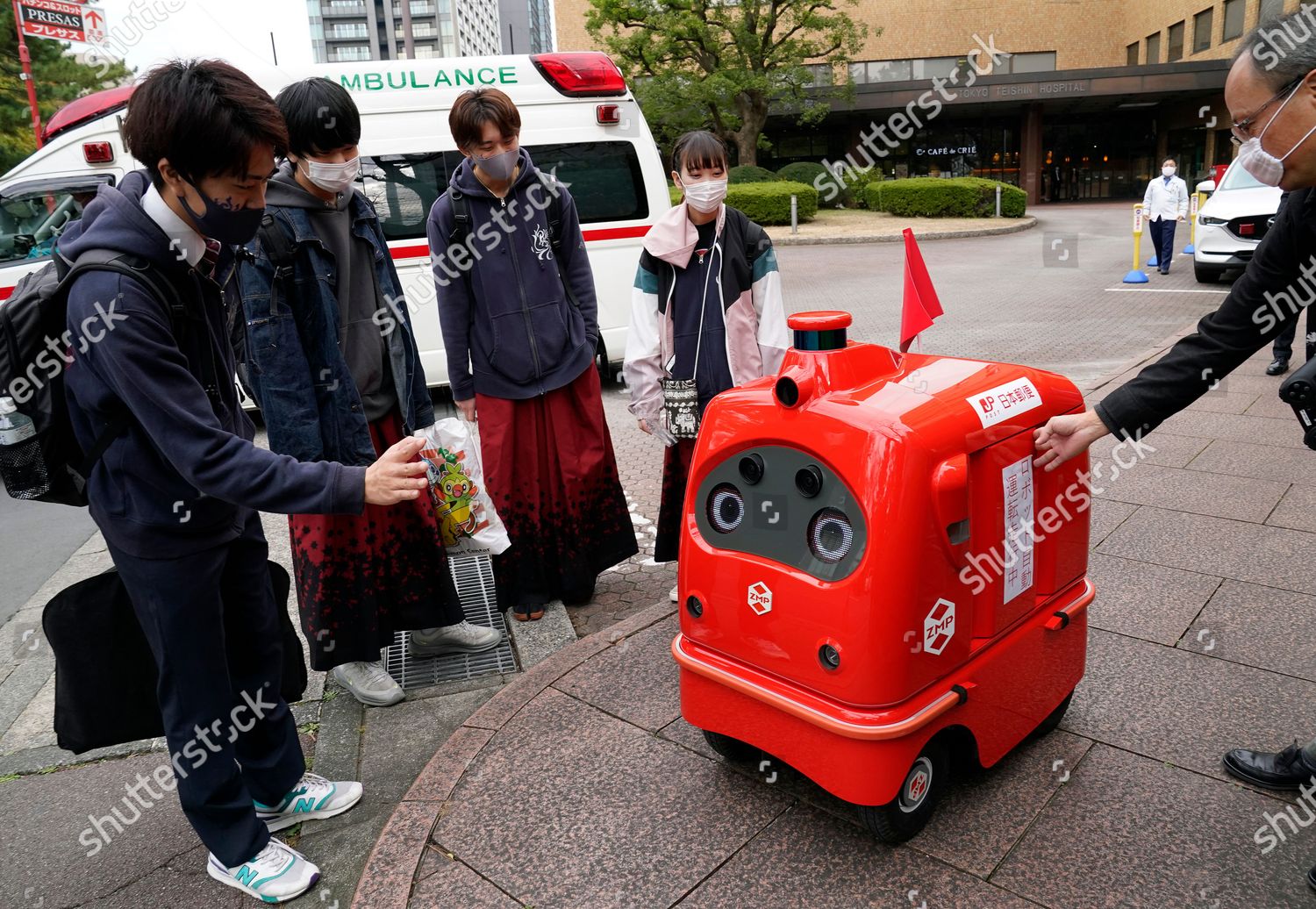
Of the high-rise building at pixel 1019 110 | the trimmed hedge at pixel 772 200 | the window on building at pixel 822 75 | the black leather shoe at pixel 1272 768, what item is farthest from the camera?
the high-rise building at pixel 1019 110

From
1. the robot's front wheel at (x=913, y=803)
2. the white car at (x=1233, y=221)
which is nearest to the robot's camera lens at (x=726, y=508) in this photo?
the robot's front wheel at (x=913, y=803)

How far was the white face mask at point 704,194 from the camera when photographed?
3.56 m

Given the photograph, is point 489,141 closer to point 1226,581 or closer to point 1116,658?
point 1116,658

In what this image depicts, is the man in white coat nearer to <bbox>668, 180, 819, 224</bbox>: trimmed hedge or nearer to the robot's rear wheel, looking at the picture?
<bbox>668, 180, 819, 224</bbox>: trimmed hedge

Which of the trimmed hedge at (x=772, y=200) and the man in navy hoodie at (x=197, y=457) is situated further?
the trimmed hedge at (x=772, y=200)

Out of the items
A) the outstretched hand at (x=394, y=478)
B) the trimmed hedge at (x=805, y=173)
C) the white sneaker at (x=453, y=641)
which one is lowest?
the white sneaker at (x=453, y=641)

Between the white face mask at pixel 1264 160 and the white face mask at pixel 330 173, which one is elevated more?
the white face mask at pixel 330 173

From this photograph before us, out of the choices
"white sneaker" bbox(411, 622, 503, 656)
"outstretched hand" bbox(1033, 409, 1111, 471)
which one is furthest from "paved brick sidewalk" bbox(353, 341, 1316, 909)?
"outstretched hand" bbox(1033, 409, 1111, 471)

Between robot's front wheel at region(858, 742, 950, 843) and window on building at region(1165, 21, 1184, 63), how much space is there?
4347 cm

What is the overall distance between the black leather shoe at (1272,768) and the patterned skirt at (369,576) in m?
2.72

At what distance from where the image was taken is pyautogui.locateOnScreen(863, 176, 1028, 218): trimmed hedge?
27.8 m

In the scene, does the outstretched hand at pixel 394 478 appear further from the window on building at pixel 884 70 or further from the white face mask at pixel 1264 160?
the window on building at pixel 884 70

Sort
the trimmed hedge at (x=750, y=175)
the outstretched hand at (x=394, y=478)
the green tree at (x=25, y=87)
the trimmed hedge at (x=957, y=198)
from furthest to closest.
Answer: the trimmed hedge at (x=750, y=175), the trimmed hedge at (x=957, y=198), the green tree at (x=25, y=87), the outstretched hand at (x=394, y=478)

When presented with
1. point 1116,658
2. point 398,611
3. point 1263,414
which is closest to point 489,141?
point 398,611
